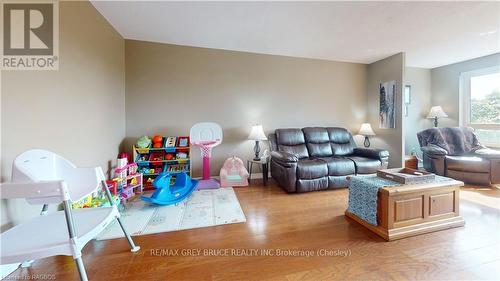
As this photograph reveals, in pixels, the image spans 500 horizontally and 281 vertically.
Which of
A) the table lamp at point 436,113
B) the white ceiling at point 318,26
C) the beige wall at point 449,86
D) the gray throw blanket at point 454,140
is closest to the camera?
the white ceiling at point 318,26

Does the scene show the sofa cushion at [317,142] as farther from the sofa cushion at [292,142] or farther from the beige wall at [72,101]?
the beige wall at [72,101]

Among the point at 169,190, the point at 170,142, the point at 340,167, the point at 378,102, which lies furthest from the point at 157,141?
the point at 378,102

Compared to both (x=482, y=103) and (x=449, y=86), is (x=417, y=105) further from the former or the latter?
(x=482, y=103)

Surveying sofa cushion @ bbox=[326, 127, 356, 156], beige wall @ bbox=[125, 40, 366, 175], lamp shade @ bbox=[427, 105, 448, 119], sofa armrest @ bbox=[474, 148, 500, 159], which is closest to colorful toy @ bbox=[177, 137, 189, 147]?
beige wall @ bbox=[125, 40, 366, 175]

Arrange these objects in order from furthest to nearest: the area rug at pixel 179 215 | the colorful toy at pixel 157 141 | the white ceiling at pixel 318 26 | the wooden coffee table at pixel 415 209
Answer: the colorful toy at pixel 157 141 → the white ceiling at pixel 318 26 → the area rug at pixel 179 215 → the wooden coffee table at pixel 415 209

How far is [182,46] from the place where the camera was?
3.27 metres

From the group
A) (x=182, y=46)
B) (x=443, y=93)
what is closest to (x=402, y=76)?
(x=443, y=93)

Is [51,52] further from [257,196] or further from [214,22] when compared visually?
[257,196]

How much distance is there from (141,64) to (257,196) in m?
2.82

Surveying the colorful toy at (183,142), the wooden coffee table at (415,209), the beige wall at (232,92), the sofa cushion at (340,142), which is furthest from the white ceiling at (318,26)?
the wooden coffee table at (415,209)

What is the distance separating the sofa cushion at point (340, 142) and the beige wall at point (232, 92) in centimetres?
43

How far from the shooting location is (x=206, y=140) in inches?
125

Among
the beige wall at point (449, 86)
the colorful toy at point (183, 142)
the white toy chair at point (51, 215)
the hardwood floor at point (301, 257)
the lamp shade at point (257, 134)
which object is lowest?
the hardwood floor at point (301, 257)

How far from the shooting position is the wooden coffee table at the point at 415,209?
1.64 metres
